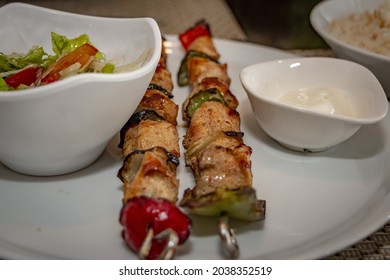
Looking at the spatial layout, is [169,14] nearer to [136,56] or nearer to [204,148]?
[136,56]

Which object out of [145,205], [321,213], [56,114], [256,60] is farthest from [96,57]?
[256,60]

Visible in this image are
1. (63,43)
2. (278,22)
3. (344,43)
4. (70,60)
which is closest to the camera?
(70,60)

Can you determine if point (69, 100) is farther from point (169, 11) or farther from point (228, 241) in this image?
point (169, 11)

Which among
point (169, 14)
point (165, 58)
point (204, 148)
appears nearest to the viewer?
point (204, 148)

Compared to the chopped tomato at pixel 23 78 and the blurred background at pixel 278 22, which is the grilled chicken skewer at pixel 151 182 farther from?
the blurred background at pixel 278 22

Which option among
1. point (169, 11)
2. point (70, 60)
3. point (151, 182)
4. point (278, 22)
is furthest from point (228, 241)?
point (278, 22)

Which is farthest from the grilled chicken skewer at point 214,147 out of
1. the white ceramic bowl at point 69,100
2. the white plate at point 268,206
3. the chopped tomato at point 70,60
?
the chopped tomato at point 70,60
